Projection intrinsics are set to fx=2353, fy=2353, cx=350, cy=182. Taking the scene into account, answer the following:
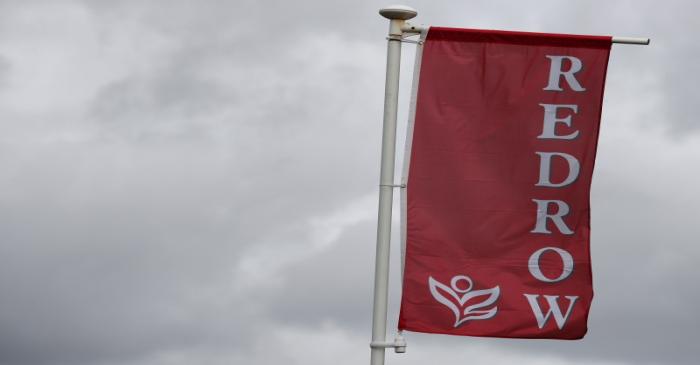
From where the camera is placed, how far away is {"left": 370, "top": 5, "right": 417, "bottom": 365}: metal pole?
3095 centimetres

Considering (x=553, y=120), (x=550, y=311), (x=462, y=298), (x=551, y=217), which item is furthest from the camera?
(x=553, y=120)

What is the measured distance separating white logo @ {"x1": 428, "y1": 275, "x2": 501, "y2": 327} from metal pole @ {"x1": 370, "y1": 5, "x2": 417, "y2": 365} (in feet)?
2.50

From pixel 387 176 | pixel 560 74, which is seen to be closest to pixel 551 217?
pixel 560 74

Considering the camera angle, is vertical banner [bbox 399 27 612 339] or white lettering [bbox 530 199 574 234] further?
white lettering [bbox 530 199 574 234]

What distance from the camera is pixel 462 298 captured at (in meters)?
30.6

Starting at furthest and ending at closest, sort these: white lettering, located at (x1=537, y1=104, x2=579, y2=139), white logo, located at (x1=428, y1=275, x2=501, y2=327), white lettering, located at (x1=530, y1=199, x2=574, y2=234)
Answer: white lettering, located at (x1=537, y1=104, x2=579, y2=139)
white lettering, located at (x1=530, y1=199, x2=574, y2=234)
white logo, located at (x1=428, y1=275, x2=501, y2=327)

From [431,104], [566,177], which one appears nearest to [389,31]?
[431,104]

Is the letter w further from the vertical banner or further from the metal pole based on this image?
the metal pole

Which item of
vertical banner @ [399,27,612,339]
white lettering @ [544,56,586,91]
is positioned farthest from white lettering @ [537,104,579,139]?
white lettering @ [544,56,586,91]

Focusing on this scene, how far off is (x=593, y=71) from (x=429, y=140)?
235 cm

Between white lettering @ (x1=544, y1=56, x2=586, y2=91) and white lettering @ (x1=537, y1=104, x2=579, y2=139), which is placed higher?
white lettering @ (x1=544, y1=56, x2=586, y2=91)

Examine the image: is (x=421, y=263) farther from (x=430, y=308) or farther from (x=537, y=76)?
(x=537, y=76)

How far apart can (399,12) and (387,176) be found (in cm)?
220

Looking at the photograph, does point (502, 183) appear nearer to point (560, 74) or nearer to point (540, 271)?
point (540, 271)
